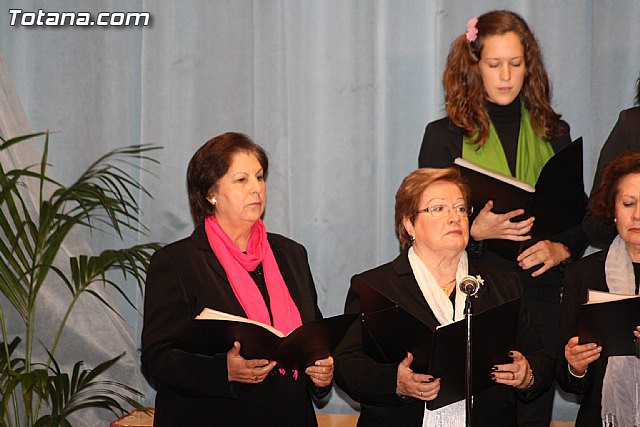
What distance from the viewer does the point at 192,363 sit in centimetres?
312

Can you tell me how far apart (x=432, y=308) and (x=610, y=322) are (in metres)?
0.58

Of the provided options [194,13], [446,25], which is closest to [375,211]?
[446,25]

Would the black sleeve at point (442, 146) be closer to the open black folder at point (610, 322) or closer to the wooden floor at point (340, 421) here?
the open black folder at point (610, 322)

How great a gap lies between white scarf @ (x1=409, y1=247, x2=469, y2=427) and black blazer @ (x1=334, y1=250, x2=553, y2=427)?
0.02 meters

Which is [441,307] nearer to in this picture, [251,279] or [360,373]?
[360,373]

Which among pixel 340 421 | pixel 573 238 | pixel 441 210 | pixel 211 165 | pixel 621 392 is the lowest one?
pixel 340 421

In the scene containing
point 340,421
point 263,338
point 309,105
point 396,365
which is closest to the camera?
point 263,338

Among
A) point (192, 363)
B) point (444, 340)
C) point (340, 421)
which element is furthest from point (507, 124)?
point (340, 421)

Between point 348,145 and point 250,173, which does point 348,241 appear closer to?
point 348,145

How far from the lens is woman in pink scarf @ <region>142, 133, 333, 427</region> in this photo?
3.13m

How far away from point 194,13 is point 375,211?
1.38 meters

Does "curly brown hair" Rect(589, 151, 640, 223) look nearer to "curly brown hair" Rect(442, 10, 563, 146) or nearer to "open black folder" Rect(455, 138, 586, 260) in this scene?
"open black folder" Rect(455, 138, 586, 260)

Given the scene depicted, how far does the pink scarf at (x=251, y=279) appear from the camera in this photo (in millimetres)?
3266

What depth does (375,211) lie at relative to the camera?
4.89 meters
